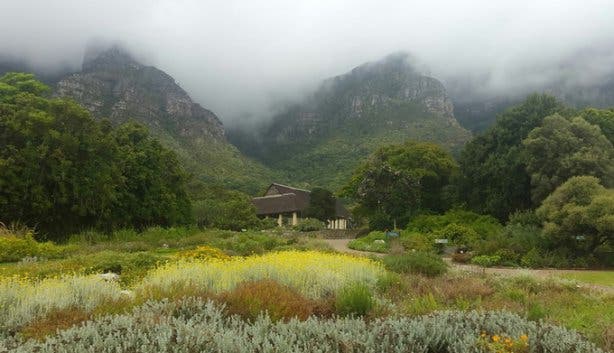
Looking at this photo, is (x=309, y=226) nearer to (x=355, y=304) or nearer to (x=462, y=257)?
(x=462, y=257)

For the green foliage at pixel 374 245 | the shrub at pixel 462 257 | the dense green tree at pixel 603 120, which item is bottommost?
the green foliage at pixel 374 245

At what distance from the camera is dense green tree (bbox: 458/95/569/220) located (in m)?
34.2

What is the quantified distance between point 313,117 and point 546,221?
114 metres

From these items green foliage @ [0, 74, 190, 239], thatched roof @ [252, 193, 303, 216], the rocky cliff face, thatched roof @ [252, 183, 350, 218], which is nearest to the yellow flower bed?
green foliage @ [0, 74, 190, 239]

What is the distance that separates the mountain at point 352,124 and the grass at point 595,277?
61404 millimetres

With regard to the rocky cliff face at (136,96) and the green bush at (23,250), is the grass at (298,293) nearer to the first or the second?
the green bush at (23,250)

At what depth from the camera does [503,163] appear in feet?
113

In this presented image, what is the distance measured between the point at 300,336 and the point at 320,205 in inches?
2255

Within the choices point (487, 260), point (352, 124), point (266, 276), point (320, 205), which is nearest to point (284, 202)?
point (320, 205)

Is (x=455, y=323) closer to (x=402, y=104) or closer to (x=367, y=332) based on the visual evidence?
(x=367, y=332)

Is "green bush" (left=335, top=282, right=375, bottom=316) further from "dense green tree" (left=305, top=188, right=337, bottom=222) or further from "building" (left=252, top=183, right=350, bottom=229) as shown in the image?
"building" (left=252, top=183, right=350, bottom=229)

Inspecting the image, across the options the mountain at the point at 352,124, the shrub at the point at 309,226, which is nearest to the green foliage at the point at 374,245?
the shrub at the point at 309,226

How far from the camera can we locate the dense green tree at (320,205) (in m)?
61.8

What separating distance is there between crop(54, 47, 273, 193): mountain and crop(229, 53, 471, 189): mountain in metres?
12.1
